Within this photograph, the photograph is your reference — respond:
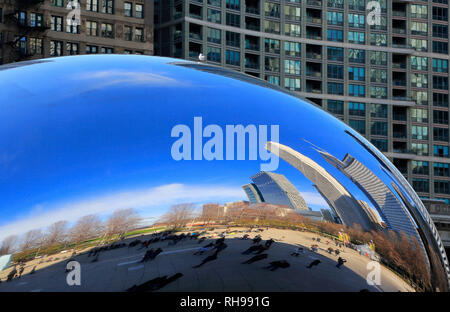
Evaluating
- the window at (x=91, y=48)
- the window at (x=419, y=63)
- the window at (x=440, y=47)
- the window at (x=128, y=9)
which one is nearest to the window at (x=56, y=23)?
the window at (x=91, y=48)

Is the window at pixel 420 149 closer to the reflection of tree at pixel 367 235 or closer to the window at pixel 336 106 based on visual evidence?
the window at pixel 336 106

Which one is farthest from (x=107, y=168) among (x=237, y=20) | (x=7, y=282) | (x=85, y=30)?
(x=237, y=20)

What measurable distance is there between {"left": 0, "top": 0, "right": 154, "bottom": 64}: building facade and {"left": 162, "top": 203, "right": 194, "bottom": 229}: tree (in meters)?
58.1

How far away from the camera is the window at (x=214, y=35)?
77.8 meters

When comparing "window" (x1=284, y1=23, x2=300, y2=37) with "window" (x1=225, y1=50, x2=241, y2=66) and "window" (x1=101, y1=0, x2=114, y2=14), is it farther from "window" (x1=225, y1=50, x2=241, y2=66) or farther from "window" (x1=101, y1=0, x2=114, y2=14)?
"window" (x1=101, y1=0, x2=114, y2=14)


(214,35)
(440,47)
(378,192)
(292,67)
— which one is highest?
(440,47)

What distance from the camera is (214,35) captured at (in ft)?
257

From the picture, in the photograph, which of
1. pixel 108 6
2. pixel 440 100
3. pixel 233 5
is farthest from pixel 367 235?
pixel 440 100

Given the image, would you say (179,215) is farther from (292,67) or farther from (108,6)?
(292,67)

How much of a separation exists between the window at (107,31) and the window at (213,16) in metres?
15.0

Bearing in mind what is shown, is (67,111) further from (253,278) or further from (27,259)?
(253,278)

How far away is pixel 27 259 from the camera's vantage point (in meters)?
3.20

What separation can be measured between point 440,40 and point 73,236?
95.8m
